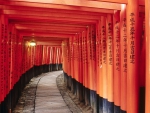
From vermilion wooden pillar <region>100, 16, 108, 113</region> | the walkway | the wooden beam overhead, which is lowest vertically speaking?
the walkway

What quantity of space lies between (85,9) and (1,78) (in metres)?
3.09

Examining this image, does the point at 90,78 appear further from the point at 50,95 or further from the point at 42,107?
the point at 50,95

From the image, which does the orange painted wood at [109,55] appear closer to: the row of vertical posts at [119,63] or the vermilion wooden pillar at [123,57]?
the row of vertical posts at [119,63]

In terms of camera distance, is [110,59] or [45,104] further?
[45,104]

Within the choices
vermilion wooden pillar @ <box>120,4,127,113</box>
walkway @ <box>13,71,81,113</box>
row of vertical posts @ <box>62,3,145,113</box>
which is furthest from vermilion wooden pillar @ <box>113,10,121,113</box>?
walkway @ <box>13,71,81,113</box>

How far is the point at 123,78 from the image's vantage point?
201 inches

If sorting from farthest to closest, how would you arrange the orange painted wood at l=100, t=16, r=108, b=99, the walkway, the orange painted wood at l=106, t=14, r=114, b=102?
the walkway
the orange painted wood at l=100, t=16, r=108, b=99
the orange painted wood at l=106, t=14, r=114, b=102

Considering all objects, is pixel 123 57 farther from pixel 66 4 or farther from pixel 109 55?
pixel 66 4

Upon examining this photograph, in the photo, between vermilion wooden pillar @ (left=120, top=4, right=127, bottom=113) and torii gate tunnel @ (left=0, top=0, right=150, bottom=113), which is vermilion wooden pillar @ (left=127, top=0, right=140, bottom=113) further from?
vermilion wooden pillar @ (left=120, top=4, right=127, bottom=113)

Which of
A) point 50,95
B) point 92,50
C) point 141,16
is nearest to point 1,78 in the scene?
point 92,50

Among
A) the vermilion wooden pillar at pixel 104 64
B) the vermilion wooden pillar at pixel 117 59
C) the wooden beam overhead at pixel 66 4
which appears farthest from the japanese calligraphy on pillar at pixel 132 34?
the vermilion wooden pillar at pixel 104 64

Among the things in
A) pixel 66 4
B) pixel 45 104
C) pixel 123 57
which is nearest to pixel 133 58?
pixel 123 57

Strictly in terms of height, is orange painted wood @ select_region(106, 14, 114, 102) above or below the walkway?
above

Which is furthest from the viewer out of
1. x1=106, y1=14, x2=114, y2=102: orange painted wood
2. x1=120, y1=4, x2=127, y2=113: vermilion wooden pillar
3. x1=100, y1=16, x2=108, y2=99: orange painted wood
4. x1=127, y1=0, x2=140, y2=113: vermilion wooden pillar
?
x1=100, y1=16, x2=108, y2=99: orange painted wood
